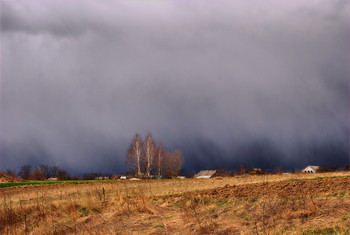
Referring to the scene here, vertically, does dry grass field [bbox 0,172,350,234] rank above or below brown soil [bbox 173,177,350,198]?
below

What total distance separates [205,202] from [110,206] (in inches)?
188

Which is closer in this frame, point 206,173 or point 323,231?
point 323,231

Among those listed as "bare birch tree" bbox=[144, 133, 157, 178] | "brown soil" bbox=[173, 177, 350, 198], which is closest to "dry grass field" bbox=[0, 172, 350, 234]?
"brown soil" bbox=[173, 177, 350, 198]

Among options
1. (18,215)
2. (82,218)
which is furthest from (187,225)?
(18,215)

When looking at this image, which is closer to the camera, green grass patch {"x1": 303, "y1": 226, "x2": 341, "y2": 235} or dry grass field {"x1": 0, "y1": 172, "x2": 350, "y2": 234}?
green grass patch {"x1": 303, "y1": 226, "x2": 341, "y2": 235}

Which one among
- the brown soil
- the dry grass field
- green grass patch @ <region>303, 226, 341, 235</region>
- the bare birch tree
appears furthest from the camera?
the bare birch tree

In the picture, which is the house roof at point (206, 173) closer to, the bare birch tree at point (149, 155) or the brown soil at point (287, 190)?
the bare birch tree at point (149, 155)

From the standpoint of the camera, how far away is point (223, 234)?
10461 millimetres

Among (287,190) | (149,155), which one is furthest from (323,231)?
(149,155)

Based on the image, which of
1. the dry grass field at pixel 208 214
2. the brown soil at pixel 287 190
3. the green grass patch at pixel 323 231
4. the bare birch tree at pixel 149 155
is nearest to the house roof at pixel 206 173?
the bare birch tree at pixel 149 155

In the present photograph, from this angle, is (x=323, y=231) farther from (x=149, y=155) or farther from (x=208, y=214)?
(x=149, y=155)

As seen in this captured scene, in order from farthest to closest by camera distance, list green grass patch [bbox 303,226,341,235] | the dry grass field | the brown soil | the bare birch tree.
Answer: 1. the bare birch tree
2. the brown soil
3. the dry grass field
4. green grass patch [bbox 303,226,341,235]

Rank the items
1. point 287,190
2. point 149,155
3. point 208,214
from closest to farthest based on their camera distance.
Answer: point 208,214 < point 287,190 < point 149,155

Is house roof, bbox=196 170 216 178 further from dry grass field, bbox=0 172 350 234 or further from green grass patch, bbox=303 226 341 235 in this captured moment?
green grass patch, bbox=303 226 341 235
